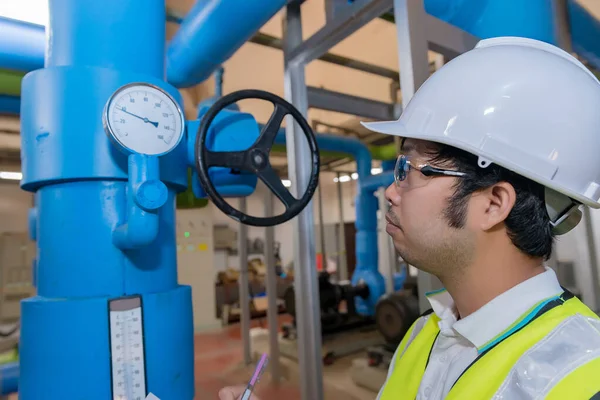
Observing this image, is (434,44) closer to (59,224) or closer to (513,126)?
(513,126)

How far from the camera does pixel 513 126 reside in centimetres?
56

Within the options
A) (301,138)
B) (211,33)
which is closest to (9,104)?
(211,33)

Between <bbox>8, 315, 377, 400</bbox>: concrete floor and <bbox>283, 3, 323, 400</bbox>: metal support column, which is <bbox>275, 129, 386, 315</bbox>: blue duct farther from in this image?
<bbox>283, 3, 323, 400</bbox>: metal support column

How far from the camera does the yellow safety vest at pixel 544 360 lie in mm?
444

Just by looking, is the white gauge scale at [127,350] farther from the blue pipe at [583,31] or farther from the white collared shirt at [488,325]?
the blue pipe at [583,31]

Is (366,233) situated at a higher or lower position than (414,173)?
lower

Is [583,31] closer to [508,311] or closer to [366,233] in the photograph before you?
[508,311]

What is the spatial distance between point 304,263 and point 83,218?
0.73 m

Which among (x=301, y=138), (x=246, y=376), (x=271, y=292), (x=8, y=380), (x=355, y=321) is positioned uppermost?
(x=301, y=138)

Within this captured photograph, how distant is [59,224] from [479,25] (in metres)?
1.09

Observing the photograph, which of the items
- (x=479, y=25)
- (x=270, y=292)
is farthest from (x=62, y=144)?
(x=270, y=292)

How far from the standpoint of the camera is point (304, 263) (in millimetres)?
1290

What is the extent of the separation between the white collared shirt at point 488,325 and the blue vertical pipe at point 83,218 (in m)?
0.47

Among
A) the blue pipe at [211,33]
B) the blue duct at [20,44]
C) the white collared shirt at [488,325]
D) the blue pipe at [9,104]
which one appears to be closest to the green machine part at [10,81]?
the blue pipe at [9,104]
